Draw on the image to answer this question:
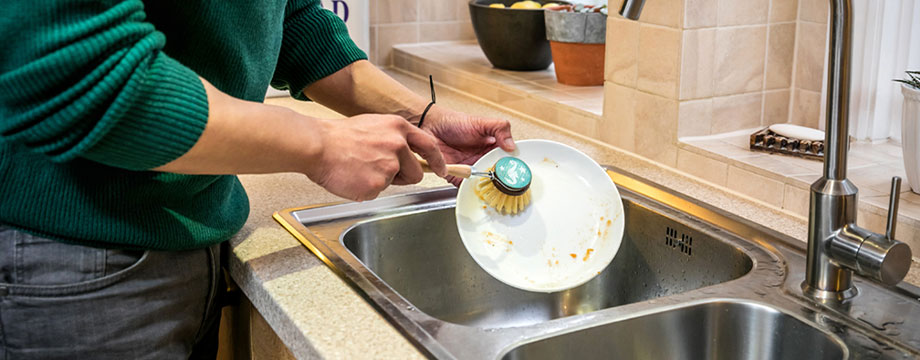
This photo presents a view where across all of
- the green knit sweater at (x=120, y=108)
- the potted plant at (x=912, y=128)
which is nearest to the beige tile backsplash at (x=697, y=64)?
the potted plant at (x=912, y=128)

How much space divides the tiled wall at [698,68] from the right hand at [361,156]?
24.6 inches

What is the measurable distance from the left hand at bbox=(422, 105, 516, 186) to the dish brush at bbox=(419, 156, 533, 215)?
36 mm

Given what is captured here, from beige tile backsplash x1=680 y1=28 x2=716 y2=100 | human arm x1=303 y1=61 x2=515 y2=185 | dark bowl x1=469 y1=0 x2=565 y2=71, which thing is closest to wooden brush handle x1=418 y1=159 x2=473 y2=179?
human arm x1=303 y1=61 x2=515 y2=185

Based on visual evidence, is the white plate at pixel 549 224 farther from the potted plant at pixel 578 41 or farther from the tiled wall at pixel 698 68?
the potted plant at pixel 578 41

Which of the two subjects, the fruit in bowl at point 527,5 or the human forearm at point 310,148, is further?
the fruit in bowl at point 527,5

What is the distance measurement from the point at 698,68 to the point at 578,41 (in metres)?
0.49

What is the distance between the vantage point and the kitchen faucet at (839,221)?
2.85 feet

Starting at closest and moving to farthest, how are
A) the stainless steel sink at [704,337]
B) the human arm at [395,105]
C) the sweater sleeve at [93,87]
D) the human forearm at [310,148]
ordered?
1. the sweater sleeve at [93,87]
2. the human forearm at [310,148]
3. the stainless steel sink at [704,337]
4. the human arm at [395,105]

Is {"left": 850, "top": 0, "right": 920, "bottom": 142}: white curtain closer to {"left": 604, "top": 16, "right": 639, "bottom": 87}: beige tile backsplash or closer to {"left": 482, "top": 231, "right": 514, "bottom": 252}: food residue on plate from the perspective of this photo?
{"left": 604, "top": 16, "right": 639, "bottom": 87}: beige tile backsplash

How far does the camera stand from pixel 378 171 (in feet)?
2.98

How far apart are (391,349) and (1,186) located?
1.31 feet

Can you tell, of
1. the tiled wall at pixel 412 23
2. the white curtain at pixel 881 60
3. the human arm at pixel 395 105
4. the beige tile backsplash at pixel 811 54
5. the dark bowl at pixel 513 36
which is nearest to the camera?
the human arm at pixel 395 105

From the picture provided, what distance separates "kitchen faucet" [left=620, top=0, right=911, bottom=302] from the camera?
0.87 meters

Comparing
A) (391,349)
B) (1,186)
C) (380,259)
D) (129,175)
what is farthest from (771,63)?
(1,186)
